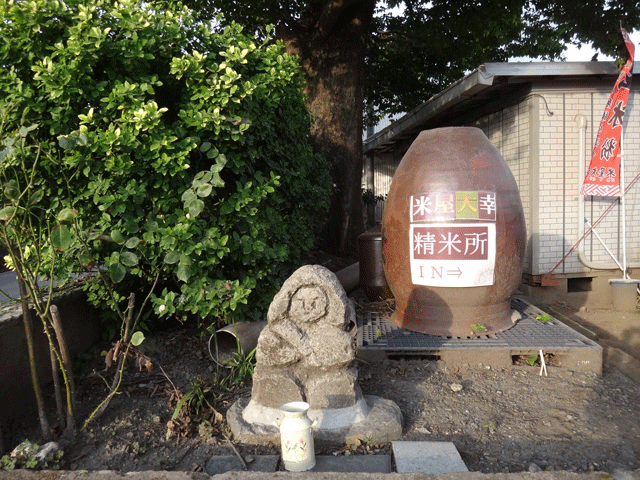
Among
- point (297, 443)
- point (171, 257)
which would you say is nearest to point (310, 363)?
point (297, 443)

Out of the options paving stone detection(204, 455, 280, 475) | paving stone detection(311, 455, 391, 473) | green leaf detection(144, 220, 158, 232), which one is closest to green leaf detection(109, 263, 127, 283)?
green leaf detection(144, 220, 158, 232)

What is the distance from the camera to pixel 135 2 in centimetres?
347

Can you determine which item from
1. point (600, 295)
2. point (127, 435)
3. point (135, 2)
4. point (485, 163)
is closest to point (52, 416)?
point (127, 435)

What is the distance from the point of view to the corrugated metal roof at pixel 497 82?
5.93 m

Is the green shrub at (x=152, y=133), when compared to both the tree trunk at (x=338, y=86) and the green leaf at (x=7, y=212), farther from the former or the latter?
the tree trunk at (x=338, y=86)

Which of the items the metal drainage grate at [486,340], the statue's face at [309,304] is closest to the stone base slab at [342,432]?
the statue's face at [309,304]

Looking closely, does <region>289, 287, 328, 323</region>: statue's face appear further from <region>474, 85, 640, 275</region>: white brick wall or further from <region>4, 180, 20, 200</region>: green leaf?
<region>474, 85, 640, 275</region>: white brick wall

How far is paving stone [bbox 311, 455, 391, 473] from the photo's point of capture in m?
2.49

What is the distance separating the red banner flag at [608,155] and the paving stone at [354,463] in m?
5.30

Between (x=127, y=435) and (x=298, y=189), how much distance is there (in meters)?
2.51

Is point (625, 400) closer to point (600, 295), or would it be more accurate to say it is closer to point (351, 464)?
point (351, 464)

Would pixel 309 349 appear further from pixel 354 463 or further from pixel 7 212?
pixel 7 212

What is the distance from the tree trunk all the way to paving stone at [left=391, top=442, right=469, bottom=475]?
534cm

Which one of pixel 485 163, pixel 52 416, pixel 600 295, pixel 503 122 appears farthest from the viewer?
pixel 503 122
